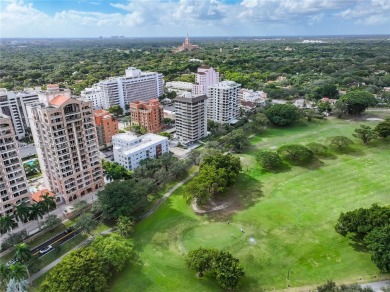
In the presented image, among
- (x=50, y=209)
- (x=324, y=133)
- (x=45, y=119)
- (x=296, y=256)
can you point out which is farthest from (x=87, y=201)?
(x=324, y=133)

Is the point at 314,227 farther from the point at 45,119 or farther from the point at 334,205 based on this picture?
the point at 45,119

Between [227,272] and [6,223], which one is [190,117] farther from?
[227,272]

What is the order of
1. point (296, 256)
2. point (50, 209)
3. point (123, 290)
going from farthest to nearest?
point (50, 209), point (296, 256), point (123, 290)

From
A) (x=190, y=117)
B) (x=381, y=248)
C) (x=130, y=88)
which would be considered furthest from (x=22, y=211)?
(x=130, y=88)

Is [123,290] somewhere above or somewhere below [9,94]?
below

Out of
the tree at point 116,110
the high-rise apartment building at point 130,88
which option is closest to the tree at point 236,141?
the tree at point 116,110

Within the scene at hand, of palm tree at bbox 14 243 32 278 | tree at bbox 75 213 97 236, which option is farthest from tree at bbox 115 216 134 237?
palm tree at bbox 14 243 32 278

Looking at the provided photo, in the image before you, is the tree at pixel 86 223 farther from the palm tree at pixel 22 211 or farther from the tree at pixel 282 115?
the tree at pixel 282 115
